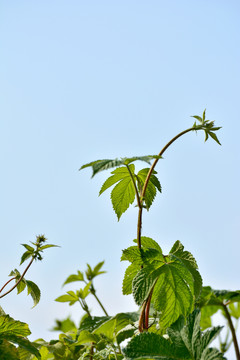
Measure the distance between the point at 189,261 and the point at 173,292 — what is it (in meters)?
0.12

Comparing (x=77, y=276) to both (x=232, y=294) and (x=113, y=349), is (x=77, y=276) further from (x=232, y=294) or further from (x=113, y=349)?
(x=232, y=294)

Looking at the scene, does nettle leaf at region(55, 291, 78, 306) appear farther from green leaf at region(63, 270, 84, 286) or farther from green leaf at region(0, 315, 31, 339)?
green leaf at region(0, 315, 31, 339)

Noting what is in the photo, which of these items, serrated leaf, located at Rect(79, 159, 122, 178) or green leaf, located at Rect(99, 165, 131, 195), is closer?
serrated leaf, located at Rect(79, 159, 122, 178)

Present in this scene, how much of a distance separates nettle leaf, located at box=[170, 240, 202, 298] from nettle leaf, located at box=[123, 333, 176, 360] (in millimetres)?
179

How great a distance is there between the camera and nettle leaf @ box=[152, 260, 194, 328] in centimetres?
111

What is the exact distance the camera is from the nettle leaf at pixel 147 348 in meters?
1.01

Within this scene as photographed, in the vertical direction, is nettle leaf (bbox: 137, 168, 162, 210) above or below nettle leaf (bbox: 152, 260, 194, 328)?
above

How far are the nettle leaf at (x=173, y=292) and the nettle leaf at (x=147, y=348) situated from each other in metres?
0.08

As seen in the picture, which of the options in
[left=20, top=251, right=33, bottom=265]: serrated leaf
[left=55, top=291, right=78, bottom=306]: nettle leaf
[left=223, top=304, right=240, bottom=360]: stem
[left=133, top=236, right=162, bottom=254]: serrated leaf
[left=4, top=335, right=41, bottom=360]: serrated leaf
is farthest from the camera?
[left=55, top=291, right=78, bottom=306]: nettle leaf

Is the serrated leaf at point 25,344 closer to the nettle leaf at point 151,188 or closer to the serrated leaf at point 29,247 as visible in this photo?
the serrated leaf at point 29,247

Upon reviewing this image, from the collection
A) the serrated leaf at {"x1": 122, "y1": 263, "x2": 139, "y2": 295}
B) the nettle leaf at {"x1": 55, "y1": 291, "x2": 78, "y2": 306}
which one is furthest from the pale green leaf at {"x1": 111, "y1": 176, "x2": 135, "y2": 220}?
the nettle leaf at {"x1": 55, "y1": 291, "x2": 78, "y2": 306}

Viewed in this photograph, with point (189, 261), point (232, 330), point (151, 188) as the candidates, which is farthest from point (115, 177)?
point (232, 330)

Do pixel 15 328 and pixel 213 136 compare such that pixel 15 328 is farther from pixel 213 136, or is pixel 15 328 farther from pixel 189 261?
pixel 213 136

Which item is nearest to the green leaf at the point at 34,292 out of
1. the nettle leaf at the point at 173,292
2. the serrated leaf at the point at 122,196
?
the serrated leaf at the point at 122,196
